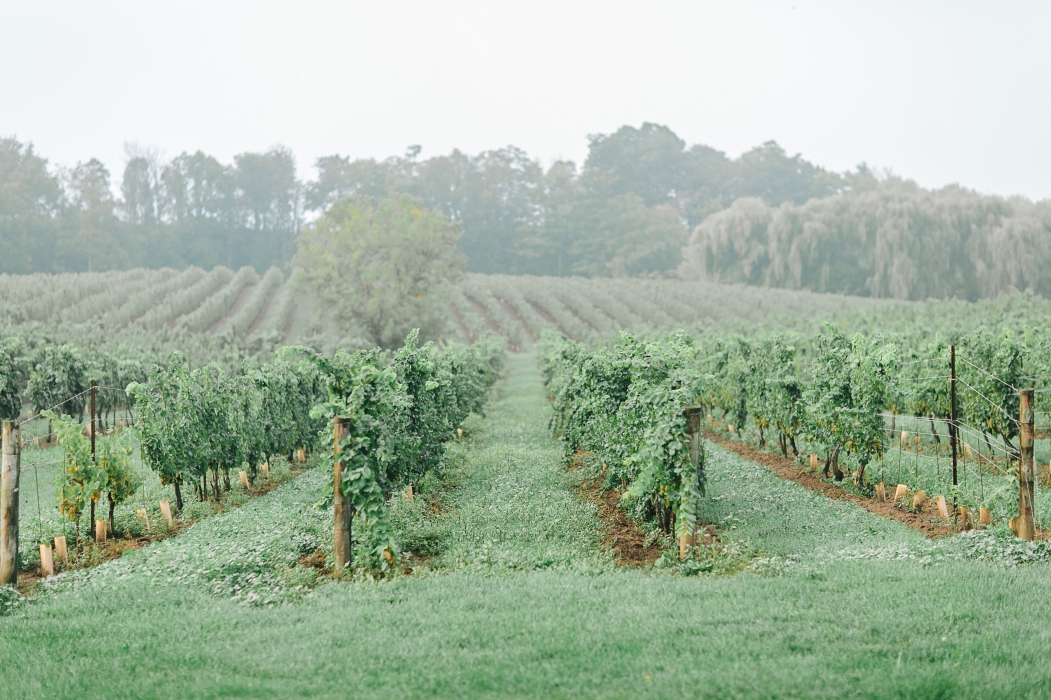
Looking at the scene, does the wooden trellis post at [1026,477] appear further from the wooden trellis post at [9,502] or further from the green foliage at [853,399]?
the wooden trellis post at [9,502]

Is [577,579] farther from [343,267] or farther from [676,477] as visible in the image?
[343,267]

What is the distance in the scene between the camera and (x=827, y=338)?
39.1ft

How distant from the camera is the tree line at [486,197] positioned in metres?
83.7

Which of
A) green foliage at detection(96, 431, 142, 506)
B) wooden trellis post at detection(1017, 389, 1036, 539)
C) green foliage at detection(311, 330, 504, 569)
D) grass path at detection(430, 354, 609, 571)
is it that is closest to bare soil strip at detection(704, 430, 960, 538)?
wooden trellis post at detection(1017, 389, 1036, 539)

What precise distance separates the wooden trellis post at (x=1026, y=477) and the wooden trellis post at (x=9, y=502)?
30.7 feet

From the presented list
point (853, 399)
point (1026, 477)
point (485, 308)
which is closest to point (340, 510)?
point (1026, 477)

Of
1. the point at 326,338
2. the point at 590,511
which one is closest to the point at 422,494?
the point at 590,511

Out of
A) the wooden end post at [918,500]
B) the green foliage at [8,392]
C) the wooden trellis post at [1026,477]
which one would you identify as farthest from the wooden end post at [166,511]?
the green foliage at [8,392]

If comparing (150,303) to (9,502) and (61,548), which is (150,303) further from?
(9,502)

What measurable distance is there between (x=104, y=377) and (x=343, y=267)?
21056 millimetres

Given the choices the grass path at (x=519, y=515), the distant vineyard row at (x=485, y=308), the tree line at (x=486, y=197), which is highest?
the tree line at (x=486, y=197)

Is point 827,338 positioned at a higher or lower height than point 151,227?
lower

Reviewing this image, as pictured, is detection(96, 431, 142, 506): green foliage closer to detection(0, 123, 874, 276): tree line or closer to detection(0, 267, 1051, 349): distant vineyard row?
detection(0, 267, 1051, 349): distant vineyard row

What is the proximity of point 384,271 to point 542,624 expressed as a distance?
120 feet
